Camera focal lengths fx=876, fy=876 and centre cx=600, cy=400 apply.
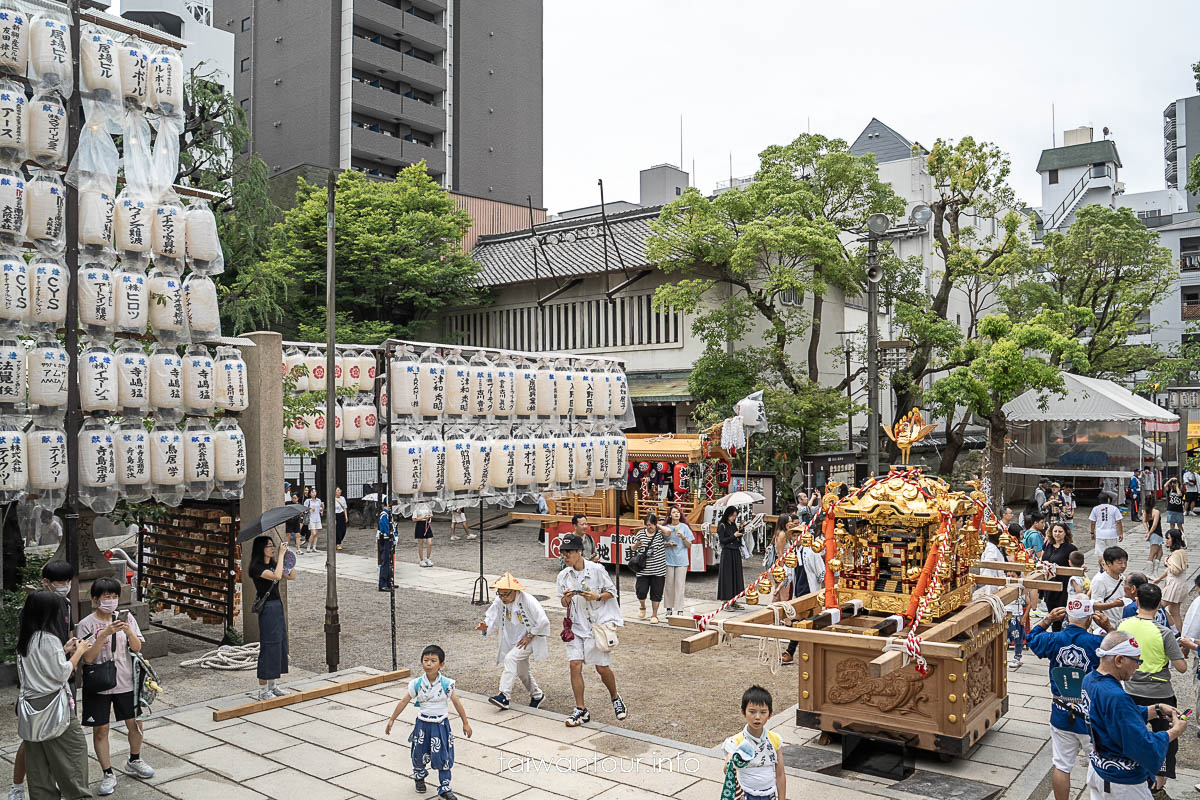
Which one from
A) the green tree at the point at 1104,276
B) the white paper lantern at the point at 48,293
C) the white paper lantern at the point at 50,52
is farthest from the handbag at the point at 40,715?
the green tree at the point at 1104,276

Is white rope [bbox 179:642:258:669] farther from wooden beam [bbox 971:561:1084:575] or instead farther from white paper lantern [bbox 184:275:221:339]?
wooden beam [bbox 971:561:1084:575]

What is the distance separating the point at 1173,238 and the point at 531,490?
44.1 metres

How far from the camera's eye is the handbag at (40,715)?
6203 millimetres

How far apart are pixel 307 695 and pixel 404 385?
13.3 ft

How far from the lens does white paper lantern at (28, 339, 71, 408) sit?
370 inches

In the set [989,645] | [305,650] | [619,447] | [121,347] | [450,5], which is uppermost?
[450,5]

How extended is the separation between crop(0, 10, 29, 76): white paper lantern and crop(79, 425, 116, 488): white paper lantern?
3.93 meters

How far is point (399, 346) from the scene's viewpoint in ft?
38.4

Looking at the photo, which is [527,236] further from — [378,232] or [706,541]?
[706,541]

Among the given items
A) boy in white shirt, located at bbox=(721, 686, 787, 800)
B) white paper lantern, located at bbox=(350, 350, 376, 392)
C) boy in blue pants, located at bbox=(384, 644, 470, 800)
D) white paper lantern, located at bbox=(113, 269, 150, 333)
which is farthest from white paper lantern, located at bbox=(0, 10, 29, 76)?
boy in white shirt, located at bbox=(721, 686, 787, 800)

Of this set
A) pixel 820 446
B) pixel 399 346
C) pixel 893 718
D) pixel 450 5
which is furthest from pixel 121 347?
pixel 450 5

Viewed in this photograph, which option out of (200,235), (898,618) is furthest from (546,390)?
(898,618)

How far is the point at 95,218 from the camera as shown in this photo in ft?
32.3

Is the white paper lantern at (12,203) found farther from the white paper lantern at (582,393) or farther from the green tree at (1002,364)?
the green tree at (1002,364)
